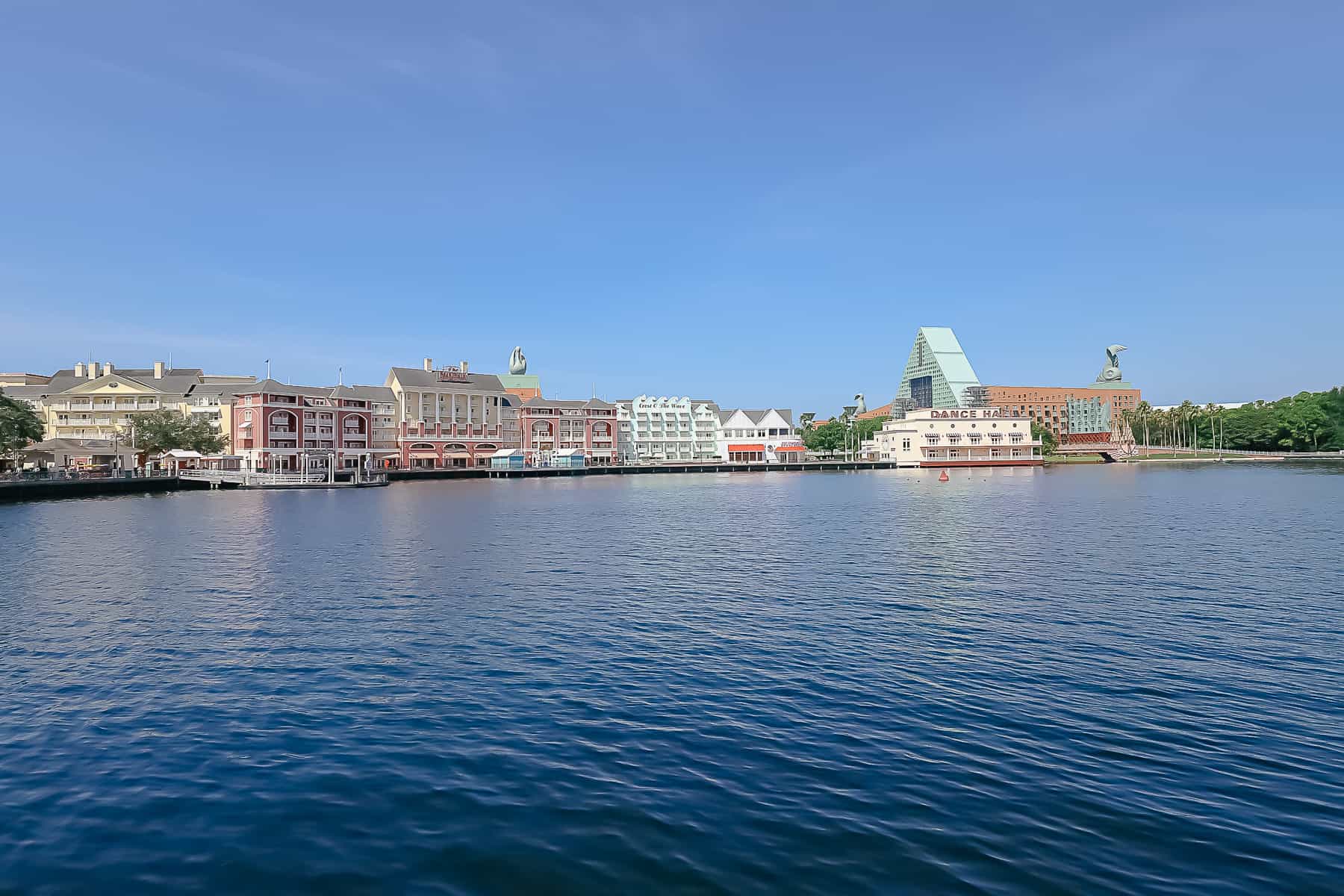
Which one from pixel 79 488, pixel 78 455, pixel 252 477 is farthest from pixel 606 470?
pixel 79 488

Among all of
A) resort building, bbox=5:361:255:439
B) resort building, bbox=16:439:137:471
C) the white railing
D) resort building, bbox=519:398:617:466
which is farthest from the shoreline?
resort building, bbox=5:361:255:439

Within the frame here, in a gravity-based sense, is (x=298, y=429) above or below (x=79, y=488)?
above

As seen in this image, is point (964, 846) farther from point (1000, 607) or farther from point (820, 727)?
point (1000, 607)

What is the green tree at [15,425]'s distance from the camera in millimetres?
83375

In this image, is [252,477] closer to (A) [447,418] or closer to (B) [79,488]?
(B) [79,488]

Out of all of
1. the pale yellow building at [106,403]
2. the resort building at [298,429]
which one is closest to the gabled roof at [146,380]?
the pale yellow building at [106,403]

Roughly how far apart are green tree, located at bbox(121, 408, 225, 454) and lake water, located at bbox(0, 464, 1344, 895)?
97205 mm

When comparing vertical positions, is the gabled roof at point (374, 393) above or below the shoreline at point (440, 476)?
above

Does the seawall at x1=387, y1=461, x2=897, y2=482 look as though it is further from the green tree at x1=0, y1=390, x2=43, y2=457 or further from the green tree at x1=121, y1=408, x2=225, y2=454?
the green tree at x1=0, y1=390, x2=43, y2=457

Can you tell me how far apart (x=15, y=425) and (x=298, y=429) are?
53057 millimetres

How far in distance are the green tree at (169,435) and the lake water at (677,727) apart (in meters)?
97.2

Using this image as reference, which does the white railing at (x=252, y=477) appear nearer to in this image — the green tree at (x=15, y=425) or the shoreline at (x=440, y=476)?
the shoreline at (x=440, y=476)

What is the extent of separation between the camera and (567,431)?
186m

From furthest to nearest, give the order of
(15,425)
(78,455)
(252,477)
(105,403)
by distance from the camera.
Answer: (105,403), (252,477), (78,455), (15,425)
